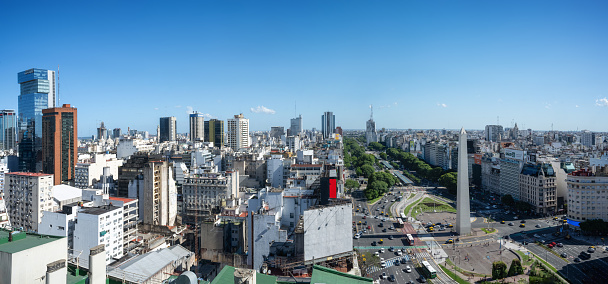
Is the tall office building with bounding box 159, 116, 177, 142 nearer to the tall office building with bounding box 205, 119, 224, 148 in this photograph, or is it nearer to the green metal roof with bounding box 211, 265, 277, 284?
the tall office building with bounding box 205, 119, 224, 148

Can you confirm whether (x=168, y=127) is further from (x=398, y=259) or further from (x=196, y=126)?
(x=398, y=259)

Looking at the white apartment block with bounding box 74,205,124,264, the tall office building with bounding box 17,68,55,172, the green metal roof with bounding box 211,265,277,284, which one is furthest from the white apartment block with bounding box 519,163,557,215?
the tall office building with bounding box 17,68,55,172

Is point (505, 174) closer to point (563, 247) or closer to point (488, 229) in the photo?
point (488, 229)

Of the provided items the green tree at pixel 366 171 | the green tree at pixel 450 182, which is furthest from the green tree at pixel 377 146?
the green tree at pixel 450 182

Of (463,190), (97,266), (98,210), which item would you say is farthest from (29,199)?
(463,190)

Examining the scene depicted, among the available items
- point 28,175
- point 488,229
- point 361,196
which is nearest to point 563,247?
point 488,229

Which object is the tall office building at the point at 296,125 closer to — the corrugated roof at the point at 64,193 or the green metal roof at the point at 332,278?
the corrugated roof at the point at 64,193
